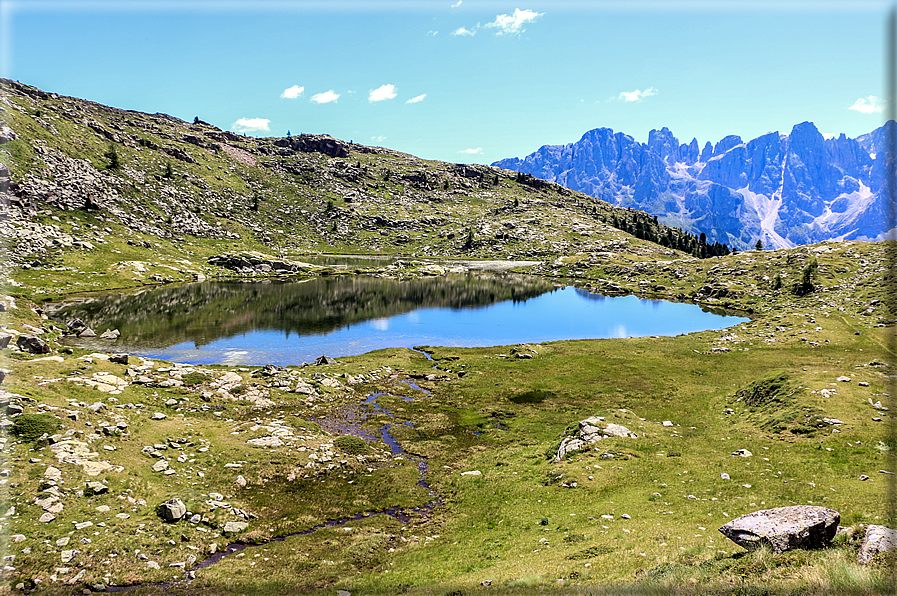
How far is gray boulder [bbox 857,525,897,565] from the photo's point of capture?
1159 centimetres

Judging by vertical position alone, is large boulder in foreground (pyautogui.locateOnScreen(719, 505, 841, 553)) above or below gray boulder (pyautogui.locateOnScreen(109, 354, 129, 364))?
below

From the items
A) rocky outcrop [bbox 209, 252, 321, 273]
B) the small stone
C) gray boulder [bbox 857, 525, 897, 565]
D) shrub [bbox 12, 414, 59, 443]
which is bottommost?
the small stone

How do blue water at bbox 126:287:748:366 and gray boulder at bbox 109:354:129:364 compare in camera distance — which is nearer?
gray boulder at bbox 109:354:129:364

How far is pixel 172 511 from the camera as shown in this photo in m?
22.6

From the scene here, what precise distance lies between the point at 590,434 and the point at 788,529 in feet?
70.8

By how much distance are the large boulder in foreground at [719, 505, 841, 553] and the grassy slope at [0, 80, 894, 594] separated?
2.07 feet

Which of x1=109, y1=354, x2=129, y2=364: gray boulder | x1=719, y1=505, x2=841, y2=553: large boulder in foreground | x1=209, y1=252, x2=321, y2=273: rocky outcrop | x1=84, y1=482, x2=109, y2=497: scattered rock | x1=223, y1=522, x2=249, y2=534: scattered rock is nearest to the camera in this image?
x1=719, y1=505, x2=841, y2=553: large boulder in foreground

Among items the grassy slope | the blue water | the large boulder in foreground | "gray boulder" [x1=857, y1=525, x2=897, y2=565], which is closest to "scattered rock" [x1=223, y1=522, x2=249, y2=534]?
the grassy slope

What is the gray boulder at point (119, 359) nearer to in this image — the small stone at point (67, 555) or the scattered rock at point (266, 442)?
the scattered rock at point (266, 442)

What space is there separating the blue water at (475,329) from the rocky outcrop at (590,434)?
4953 cm

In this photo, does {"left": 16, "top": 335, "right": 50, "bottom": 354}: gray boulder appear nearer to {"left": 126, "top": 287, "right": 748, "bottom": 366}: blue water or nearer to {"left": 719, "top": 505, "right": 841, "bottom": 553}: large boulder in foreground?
{"left": 126, "top": 287, "right": 748, "bottom": 366}: blue water

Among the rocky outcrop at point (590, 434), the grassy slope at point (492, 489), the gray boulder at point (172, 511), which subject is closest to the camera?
the grassy slope at point (492, 489)

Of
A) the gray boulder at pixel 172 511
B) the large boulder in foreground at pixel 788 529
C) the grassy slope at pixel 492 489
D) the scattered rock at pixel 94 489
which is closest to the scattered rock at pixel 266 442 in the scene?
the grassy slope at pixel 492 489

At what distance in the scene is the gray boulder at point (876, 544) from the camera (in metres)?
11.6
